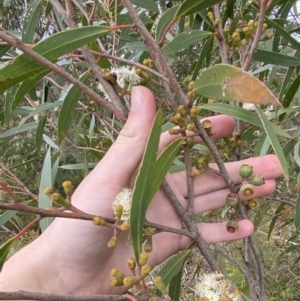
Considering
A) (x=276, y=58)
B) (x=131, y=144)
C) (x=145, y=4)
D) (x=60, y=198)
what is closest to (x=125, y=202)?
(x=131, y=144)

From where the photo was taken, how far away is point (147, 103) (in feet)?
2.79

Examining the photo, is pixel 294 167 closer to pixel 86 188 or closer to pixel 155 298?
pixel 86 188

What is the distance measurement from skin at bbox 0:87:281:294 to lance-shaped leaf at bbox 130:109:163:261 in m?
0.20

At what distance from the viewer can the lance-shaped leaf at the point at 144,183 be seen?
2.16ft

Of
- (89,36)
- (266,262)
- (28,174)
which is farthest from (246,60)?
(28,174)

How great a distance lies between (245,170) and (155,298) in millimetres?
339

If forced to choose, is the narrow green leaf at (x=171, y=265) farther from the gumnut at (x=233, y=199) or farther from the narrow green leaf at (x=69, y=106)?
the narrow green leaf at (x=69, y=106)

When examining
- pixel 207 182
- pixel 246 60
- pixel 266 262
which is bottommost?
pixel 266 262

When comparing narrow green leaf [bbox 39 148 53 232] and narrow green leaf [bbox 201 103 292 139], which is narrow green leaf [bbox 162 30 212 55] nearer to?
narrow green leaf [bbox 201 103 292 139]

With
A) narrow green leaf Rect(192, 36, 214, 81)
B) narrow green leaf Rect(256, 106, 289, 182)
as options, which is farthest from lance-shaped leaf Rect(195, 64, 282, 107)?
narrow green leaf Rect(192, 36, 214, 81)

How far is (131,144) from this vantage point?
0.90m

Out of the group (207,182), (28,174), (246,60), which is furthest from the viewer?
(28,174)

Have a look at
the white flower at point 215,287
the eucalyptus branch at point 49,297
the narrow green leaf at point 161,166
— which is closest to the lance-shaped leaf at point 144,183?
the narrow green leaf at point 161,166

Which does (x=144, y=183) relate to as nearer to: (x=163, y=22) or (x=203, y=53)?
(x=163, y=22)
